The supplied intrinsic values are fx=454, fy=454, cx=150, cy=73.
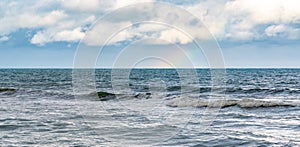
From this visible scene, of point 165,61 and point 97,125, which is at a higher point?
point 165,61

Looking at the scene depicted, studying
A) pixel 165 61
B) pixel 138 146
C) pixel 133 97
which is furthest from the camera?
pixel 133 97

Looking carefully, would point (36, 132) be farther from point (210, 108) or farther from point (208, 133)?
point (210, 108)

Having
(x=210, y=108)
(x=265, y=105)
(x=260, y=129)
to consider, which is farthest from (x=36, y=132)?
(x=265, y=105)

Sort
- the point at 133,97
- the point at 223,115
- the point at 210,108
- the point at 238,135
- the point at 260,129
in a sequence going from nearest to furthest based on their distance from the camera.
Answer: the point at 238,135 < the point at 260,129 < the point at 223,115 < the point at 210,108 < the point at 133,97

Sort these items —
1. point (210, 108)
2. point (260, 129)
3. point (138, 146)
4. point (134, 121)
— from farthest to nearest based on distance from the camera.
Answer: point (210, 108), point (134, 121), point (260, 129), point (138, 146)

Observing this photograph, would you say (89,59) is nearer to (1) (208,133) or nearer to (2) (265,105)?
(1) (208,133)

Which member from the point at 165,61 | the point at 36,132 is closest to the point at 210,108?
the point at 36,132

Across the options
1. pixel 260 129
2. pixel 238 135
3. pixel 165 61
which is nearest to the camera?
pixel 165 61

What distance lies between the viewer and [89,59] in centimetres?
1072

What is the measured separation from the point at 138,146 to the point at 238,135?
396 centimetres

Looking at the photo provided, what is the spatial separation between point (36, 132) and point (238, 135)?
706 cm

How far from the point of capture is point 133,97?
38094 millimetres

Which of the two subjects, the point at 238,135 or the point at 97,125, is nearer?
the point at 238,135

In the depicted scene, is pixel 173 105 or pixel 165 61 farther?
pixel 173 105
